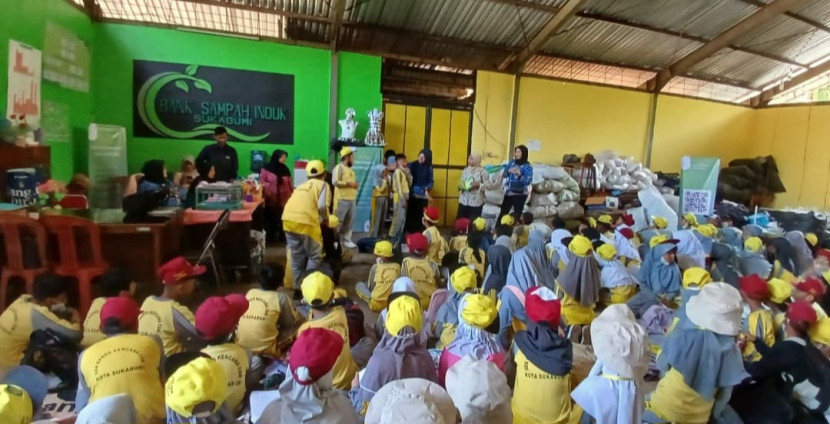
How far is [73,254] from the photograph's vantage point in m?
3.79

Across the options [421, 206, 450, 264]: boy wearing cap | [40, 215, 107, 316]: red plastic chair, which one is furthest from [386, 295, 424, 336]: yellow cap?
[40, 215, 107, 316]: red plastic chair

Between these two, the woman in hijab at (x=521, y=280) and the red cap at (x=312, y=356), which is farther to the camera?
the woman in hijab at (x=521, y=280)

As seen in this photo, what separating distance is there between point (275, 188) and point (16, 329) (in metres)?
4.38

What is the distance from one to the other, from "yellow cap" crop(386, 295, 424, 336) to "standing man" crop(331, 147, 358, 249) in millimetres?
4506

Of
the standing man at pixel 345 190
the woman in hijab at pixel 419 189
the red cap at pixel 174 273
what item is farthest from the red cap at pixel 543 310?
the woman in hijab at pixel 419 189

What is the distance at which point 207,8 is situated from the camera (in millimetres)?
7020

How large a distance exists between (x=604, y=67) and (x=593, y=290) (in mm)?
7738

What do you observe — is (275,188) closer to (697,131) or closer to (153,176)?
(153,176)

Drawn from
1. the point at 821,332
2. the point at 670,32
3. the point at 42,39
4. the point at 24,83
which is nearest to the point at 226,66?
the point at 42,39

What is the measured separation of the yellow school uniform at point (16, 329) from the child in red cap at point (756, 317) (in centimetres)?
398

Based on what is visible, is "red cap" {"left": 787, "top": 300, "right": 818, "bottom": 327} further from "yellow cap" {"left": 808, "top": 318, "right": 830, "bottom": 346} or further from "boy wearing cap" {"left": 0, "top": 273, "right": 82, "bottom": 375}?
"boy wearing cap" {"left": 0, "top": 273, "right": 82, "bottom": 375}

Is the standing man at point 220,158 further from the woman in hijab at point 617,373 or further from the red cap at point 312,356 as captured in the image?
the woman in hijab at point 617,373

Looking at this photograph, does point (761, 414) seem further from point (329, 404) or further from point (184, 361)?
point (184, 361)

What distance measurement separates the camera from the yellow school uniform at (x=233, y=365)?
222 cm
